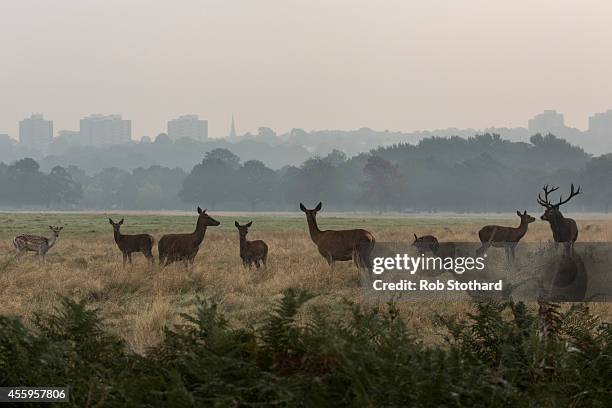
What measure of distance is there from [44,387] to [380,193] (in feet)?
442

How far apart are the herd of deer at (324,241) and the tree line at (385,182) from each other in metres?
114

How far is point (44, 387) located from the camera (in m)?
3.10

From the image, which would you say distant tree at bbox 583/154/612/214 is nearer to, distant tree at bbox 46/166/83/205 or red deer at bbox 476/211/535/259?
distant tree at bbox 46/166/83/205

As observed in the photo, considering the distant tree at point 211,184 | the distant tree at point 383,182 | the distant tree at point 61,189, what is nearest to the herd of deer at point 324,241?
the distant tree at point 383,182

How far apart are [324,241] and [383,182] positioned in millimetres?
118043

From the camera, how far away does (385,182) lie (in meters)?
136

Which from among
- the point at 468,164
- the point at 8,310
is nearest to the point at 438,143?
the point at 468,164

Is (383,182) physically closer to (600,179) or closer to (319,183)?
(319,183)

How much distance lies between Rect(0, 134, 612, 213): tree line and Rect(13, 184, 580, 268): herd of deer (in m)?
114

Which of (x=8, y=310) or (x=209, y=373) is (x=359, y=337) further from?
(x=8, y=310)

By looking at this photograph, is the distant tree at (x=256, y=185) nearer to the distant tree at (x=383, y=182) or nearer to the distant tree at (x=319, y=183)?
the distant tree at (x=319, y=183)

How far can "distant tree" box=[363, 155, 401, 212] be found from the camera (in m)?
136

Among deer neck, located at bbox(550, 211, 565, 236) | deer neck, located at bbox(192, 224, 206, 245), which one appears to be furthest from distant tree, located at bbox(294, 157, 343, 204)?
deer neck, located at bbox(550, 211, 565, 236)

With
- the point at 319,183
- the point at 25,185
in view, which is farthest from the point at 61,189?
the point at 319,183
